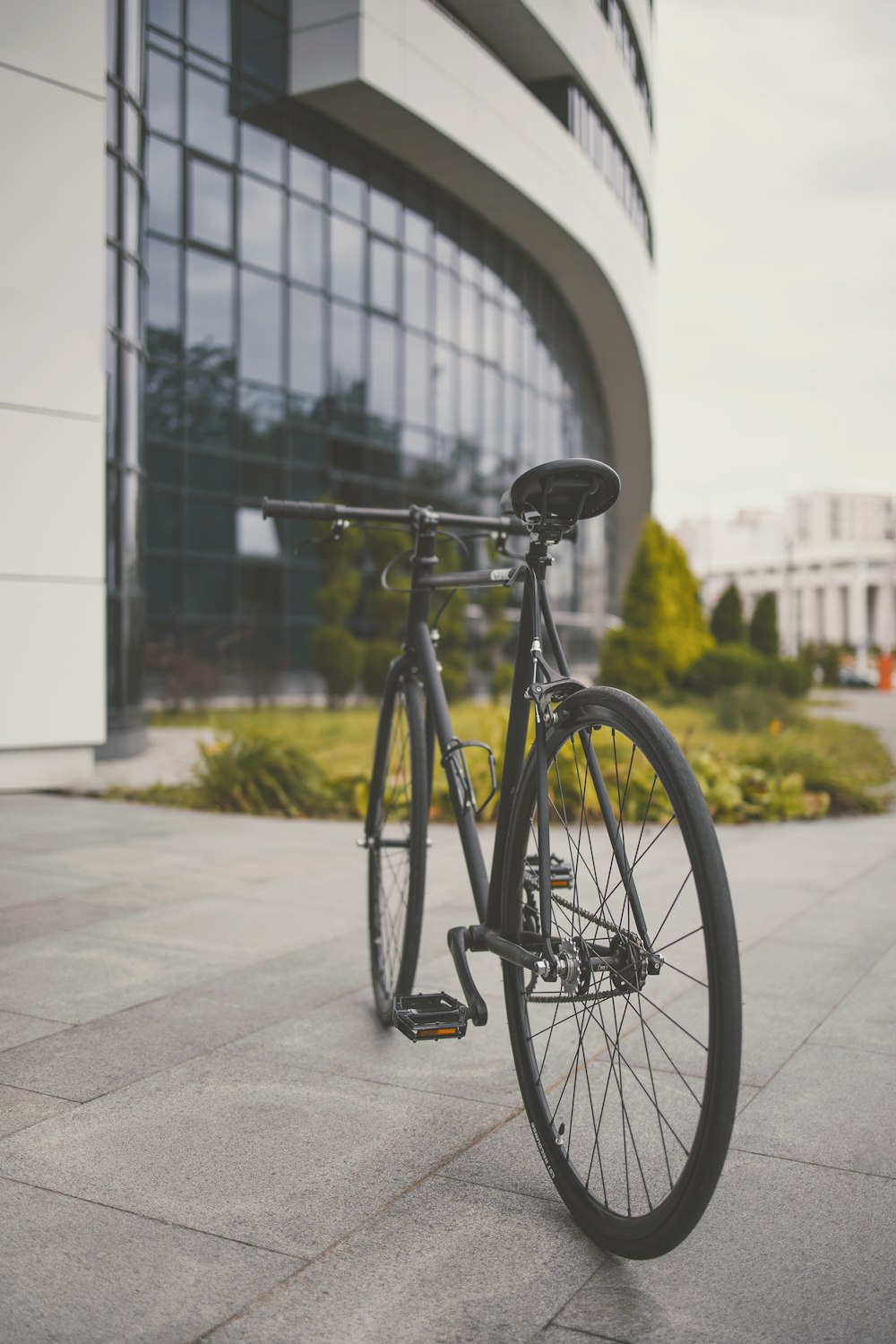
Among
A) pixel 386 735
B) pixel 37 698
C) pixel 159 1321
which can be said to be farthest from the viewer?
pixel 37 698

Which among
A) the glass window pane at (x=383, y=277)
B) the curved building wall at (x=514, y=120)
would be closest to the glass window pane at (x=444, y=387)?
the glass window pane at (x=383, y=277)

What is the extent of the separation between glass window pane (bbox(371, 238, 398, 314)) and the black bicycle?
20961mm

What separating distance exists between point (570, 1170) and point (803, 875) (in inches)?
171

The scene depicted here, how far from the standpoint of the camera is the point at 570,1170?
2.34 meters

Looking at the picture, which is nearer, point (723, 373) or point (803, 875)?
point (803, 875)

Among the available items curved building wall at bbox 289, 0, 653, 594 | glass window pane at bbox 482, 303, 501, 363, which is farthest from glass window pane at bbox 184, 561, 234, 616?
glass window pane at bbox 482, 303, 501, 363

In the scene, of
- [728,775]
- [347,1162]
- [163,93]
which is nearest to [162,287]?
[163,93]

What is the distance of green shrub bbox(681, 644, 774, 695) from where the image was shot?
22.6 meters

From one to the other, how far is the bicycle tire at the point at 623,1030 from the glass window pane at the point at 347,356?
19.9m

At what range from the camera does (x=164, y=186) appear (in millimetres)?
18453

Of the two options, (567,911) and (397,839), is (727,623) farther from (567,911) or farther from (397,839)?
(567,911)

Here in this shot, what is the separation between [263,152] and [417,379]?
5.90m

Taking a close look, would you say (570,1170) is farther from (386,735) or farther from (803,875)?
(803,875)

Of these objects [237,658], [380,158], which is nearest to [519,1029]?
[237,658]
